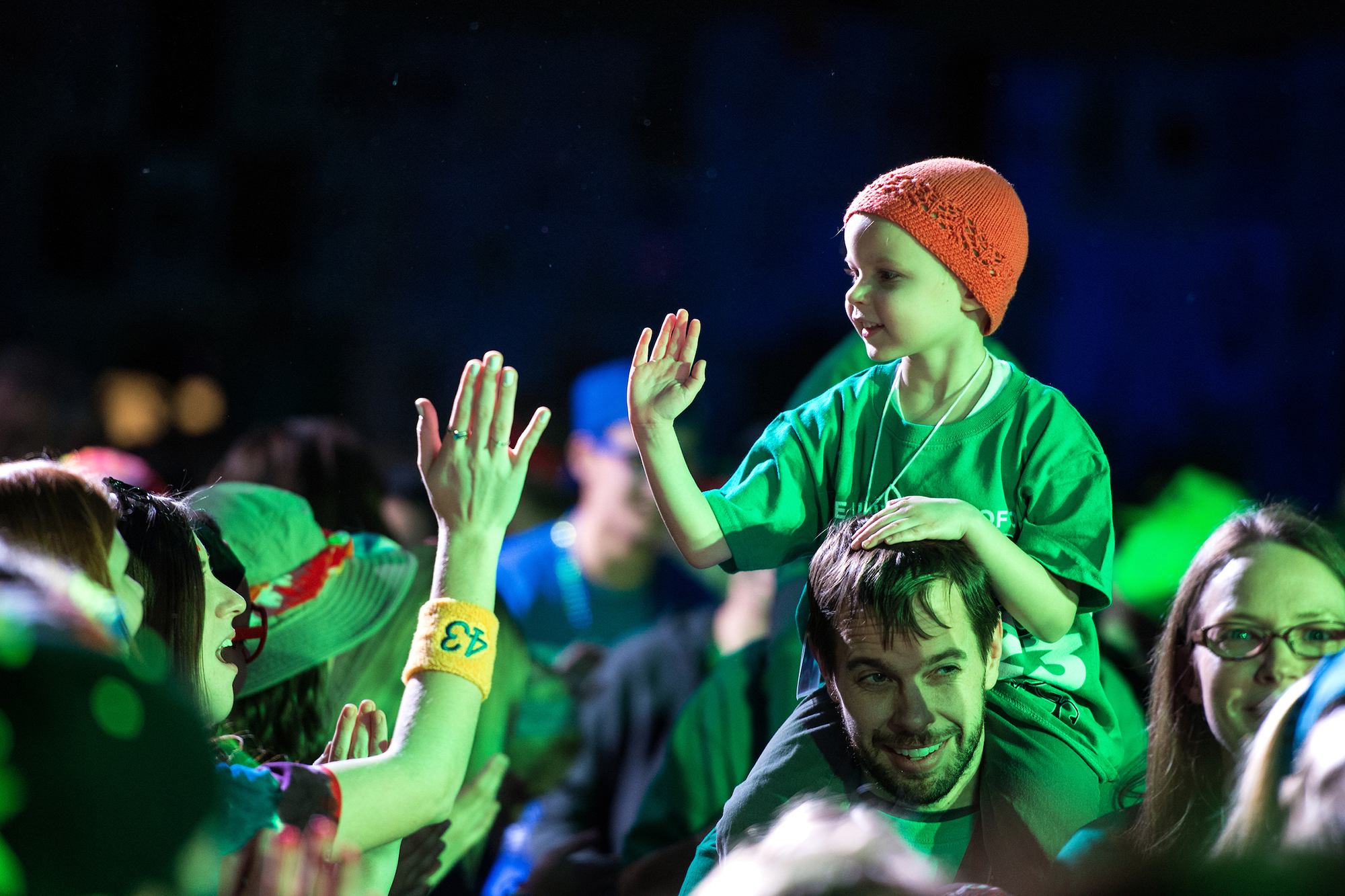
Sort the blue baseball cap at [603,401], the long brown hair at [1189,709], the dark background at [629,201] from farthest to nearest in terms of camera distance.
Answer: the dark background at [629,201] → the blue baseball cap at [603,401] → the long brown hair at [1189,709]

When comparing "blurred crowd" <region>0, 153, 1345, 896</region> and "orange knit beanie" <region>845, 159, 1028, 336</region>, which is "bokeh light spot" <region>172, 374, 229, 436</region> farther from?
"orange knit beanie" <region>845, 159, 1028, 336</region>

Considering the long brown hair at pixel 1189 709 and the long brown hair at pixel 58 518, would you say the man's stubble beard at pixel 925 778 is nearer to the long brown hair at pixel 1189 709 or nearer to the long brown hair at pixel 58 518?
the long brown hair at pixel 1189 709

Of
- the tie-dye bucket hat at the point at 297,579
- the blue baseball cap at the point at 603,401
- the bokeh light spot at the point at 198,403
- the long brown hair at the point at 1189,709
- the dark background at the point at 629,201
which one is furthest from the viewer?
the bokeh light spot at the point at 198,403

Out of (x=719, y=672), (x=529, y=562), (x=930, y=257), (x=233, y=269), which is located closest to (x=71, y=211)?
(x=233, y=269)

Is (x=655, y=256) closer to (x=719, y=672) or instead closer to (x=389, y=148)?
(x=389, y=148)

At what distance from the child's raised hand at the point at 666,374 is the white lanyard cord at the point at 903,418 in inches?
8.2

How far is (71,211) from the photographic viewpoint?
14.8ft

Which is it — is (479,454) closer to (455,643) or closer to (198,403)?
(455,643)

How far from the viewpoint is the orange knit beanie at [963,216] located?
1.38m

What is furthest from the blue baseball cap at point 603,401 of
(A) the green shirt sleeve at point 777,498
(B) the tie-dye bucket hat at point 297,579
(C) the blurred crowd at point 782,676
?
(A) the green shirt sleeve at point 777,498

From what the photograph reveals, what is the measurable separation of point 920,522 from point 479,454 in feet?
1.65

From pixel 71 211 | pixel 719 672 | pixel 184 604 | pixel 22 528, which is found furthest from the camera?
pixel 71 211

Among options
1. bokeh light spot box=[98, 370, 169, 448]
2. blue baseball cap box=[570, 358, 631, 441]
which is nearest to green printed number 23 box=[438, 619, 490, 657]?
blue baseball cap box=[570, 358, 631, 441]

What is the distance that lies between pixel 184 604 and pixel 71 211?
364 centimetres
